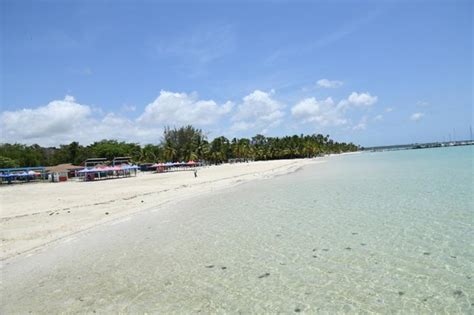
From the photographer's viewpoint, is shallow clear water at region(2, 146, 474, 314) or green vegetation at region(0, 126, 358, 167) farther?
green vegetation at region(0, 126, 358, 167)

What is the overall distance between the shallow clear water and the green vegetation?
7146 cm

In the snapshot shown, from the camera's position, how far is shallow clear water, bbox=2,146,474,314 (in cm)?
550

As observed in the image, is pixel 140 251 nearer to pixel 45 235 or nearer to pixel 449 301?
pixel 45 235

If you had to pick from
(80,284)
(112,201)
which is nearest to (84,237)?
(80,284)

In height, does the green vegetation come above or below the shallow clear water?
above

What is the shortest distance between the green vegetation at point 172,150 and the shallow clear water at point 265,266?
71.5 meters

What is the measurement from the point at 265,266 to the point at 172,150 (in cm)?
7867

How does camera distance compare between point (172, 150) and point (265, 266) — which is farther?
point (172, 150)

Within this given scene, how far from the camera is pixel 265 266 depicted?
7234mm

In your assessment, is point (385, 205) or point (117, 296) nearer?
point (117, 296)

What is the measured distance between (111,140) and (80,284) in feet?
341

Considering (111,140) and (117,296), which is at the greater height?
(111,140)

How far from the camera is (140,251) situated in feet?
29.3

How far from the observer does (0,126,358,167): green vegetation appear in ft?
279
